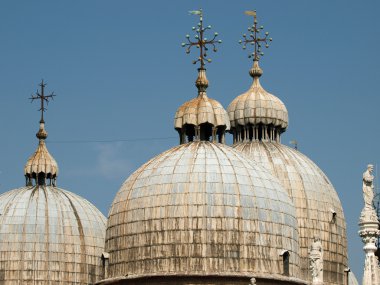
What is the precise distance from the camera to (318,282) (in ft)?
269

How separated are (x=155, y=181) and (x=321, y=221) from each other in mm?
16321

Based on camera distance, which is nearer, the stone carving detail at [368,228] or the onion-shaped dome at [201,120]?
the stone carving detail at [368,228]

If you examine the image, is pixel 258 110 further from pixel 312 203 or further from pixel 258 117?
pixel 312 203

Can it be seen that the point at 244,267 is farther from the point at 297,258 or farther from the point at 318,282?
the point at 318,282

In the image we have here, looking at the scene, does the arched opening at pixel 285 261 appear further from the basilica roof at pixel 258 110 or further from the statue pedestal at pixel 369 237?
the basilica roof at pixel 258 110

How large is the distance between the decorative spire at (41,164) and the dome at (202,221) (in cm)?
2077

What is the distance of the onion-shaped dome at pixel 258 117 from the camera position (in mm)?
117875

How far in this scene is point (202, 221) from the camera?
95.8 meters

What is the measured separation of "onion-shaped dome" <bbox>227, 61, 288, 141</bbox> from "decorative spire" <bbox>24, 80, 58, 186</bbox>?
1268 cm

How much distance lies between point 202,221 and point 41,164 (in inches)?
1070

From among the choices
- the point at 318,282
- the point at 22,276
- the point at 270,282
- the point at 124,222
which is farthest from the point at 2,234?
the point at 318,282

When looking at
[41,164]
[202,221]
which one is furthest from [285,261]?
[41,164]

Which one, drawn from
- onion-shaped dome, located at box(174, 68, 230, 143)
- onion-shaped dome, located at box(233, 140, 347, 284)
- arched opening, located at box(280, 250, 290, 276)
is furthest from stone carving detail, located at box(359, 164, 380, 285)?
onion-shaped dome, located at box(233, 140, 347, 284)

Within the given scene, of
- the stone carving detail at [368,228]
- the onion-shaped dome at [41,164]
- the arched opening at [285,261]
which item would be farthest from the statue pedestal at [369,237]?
the onion-shaped dome at [41,164]
